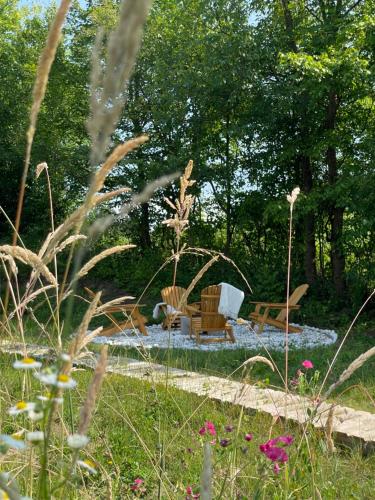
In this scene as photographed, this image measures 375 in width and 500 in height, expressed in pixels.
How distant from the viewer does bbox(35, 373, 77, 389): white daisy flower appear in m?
0.57

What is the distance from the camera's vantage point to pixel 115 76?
2.03 feet

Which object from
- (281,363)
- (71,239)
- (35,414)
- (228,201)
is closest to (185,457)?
(71,239)

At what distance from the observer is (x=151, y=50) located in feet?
45.3

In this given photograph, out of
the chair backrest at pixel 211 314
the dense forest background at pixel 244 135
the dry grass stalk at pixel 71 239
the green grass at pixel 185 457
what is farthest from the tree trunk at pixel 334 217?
the dry grass stalk at pixel 71 239

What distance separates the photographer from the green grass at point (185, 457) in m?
1.83

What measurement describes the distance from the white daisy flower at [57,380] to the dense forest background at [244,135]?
9547mm

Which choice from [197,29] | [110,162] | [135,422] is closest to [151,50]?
[197,29]

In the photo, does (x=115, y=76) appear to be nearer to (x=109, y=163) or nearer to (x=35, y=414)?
(x=109, y=163)

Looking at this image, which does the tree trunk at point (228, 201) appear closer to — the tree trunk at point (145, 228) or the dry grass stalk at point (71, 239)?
the tree trunk at point (145, 228)

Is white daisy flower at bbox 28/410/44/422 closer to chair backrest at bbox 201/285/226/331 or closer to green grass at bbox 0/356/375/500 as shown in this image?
green grass at bbox 0/356/375/500

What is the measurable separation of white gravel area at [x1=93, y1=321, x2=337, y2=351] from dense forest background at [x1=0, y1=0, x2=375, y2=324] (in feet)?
5.04

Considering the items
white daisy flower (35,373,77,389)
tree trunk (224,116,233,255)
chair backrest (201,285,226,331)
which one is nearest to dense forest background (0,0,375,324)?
tree trunk (224,116,233,255)

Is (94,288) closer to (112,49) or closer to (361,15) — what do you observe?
(361,15)

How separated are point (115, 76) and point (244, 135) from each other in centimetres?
Result: 1168
